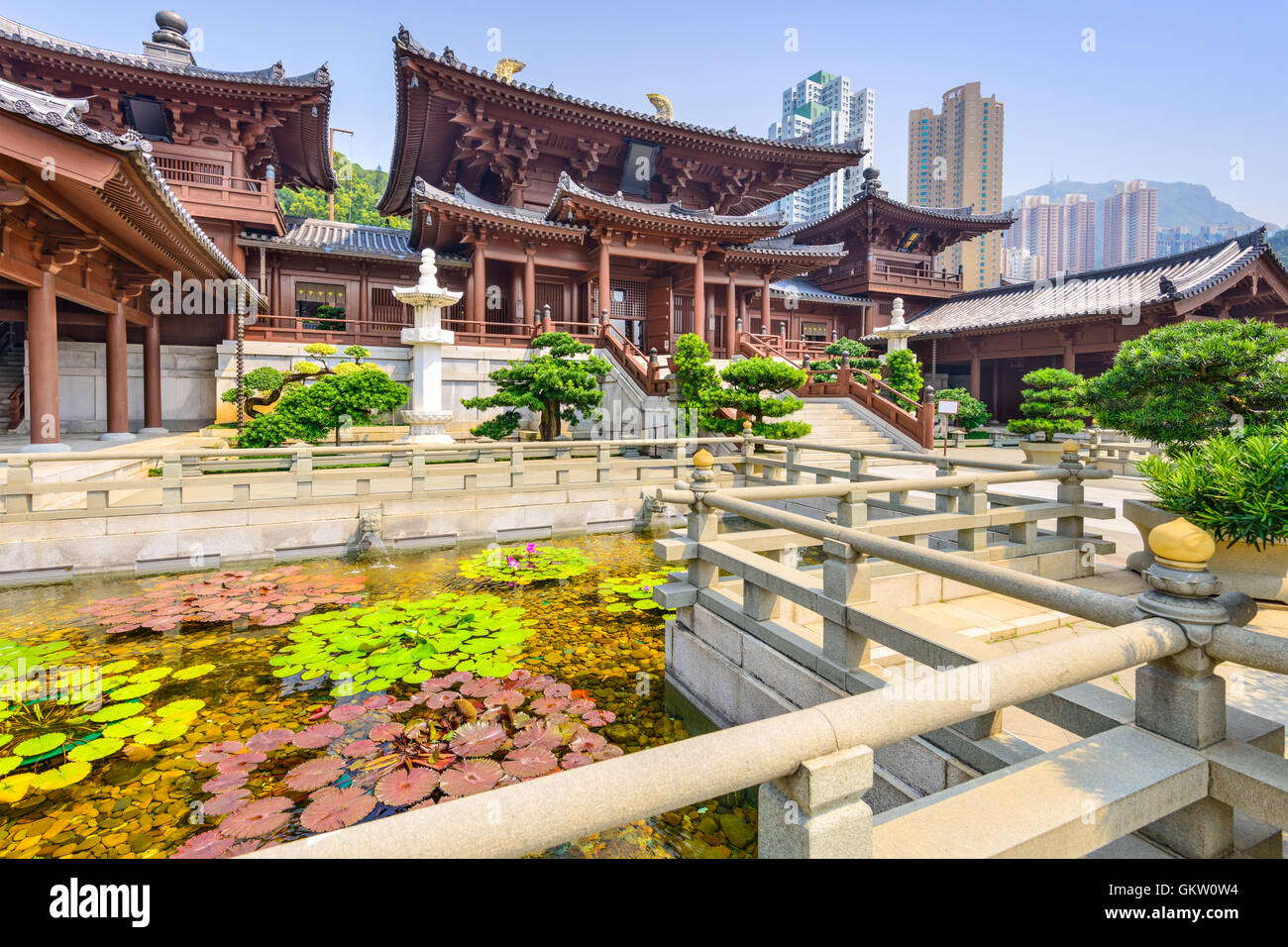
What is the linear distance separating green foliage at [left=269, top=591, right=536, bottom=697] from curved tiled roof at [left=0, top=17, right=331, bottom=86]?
723 inches

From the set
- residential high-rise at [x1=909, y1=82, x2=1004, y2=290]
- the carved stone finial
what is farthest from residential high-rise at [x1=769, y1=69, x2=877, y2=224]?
the carved stone finial

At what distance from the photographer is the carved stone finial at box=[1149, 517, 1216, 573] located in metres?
1.83

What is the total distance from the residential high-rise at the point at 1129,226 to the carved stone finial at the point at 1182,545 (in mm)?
133966

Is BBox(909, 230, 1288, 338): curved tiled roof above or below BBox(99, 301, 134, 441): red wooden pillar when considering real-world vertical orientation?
above

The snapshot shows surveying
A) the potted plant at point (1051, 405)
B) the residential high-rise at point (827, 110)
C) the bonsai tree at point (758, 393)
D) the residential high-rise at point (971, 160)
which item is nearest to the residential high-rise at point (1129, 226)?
the residential high-rise at point (971, 160)

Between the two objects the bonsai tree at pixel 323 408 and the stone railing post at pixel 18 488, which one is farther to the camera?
the bonsai tree at pixel 323 408

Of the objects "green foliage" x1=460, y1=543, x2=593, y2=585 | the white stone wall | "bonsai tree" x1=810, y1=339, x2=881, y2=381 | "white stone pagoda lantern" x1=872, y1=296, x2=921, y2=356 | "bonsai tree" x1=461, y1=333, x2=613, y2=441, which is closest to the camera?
"green foliage" x1=460, y1=543, x2=593, y2=585

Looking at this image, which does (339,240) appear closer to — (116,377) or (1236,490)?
(116,377)

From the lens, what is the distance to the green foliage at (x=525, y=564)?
7734 mm

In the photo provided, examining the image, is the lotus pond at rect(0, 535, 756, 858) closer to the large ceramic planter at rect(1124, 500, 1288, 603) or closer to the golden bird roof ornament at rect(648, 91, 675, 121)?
the large ceramic planter at rect(1124, 500, 1288, 603)

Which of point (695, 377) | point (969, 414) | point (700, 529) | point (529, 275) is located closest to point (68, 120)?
point (700, 529)

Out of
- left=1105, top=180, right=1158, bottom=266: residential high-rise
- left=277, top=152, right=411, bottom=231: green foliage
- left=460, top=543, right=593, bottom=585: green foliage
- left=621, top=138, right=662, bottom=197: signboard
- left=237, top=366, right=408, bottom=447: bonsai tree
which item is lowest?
left=460, top=543, right=593, bottom=585: green foliage

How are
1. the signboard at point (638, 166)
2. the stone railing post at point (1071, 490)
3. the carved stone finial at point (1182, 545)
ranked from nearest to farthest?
1. the carved stone finial at point (1182, 545)
2. the stone railing post at point (1071, 490)
3. the signboard at point (638, 166)

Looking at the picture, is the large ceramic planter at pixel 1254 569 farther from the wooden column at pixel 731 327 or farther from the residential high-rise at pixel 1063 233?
the residential high-rise at pixel 1063 233
